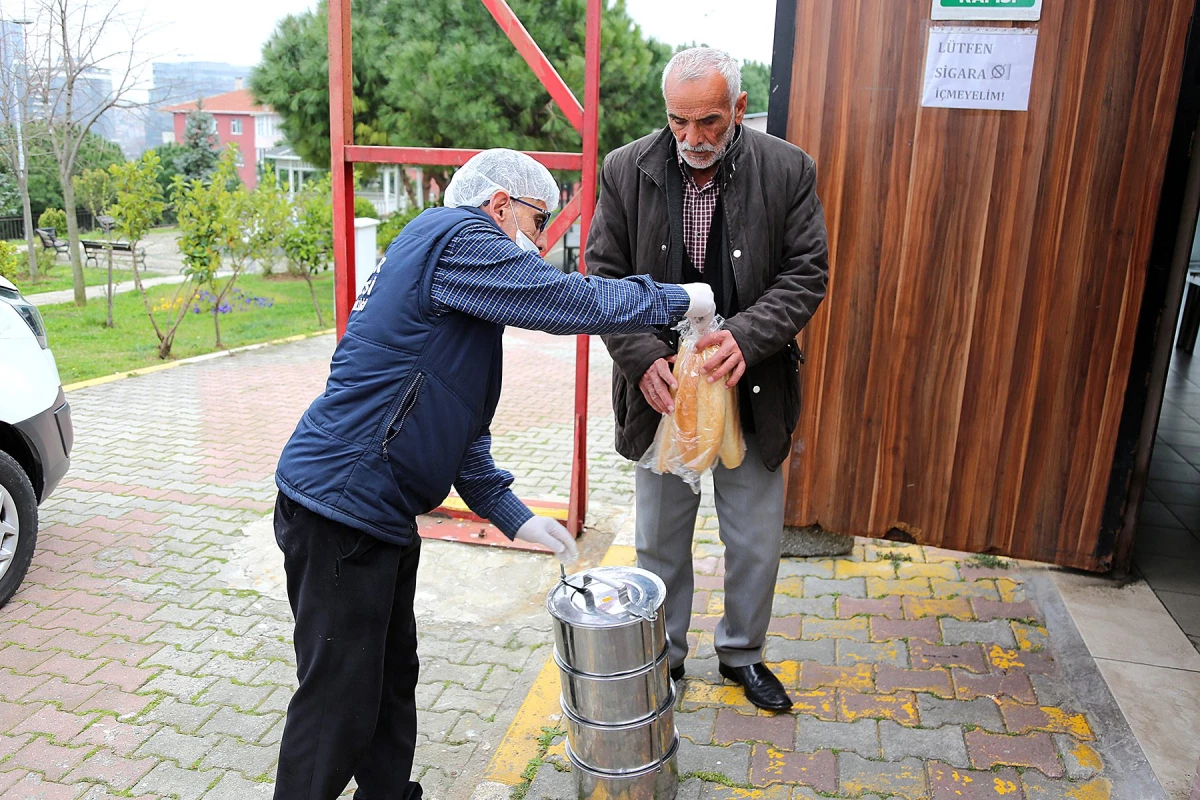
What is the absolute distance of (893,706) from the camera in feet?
10.3

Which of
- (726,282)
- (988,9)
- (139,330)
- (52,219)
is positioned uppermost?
(988,9)

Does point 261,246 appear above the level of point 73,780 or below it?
above

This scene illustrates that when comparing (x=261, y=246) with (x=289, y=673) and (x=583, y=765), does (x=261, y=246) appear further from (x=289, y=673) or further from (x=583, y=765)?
(x=583, y=765)

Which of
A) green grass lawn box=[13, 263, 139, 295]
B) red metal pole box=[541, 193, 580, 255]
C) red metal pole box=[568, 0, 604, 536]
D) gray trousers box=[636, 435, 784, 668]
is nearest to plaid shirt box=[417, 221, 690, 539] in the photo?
gray trousers box=[636, 435, 784, 668]

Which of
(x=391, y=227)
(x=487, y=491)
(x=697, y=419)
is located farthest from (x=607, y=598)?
(x=391, y=227)

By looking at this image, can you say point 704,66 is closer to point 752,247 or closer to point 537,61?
point 752,247

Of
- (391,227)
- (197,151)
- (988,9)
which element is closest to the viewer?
(988,9)

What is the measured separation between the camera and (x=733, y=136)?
2895 mm

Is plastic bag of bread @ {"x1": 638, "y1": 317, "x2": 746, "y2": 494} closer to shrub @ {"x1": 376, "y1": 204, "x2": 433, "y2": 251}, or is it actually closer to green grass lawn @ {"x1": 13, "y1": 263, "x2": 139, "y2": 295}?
green grass lawn @ {"x1": 13, "y1": 263, "x2": 139, "y2": 295}

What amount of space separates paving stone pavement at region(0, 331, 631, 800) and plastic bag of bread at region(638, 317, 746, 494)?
3.88 feet

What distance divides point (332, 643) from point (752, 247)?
172 centimetres

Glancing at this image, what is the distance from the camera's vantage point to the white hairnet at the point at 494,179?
229 centimetres

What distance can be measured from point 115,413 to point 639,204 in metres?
5.96

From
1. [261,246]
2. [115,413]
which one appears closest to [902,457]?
[115,413]
